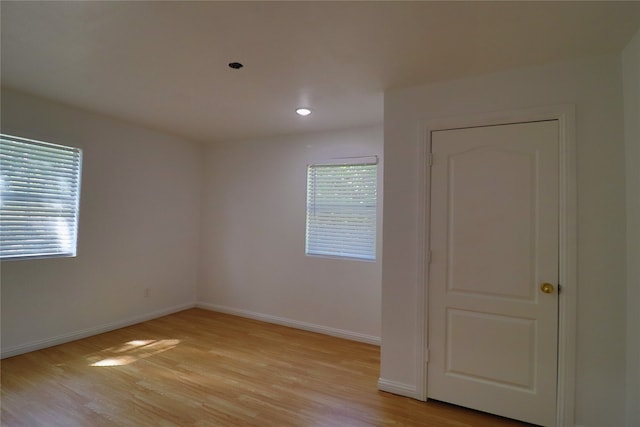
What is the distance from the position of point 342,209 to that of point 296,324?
1.62 metres

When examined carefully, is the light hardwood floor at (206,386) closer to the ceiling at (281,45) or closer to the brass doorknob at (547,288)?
the brass doorknob at (547,288)

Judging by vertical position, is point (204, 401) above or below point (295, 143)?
below

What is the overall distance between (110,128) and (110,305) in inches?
83.7

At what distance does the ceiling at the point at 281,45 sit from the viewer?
1760mm

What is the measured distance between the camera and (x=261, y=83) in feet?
8.91

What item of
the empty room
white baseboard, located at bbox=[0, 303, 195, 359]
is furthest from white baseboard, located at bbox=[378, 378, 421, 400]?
white baseboard, located at bbox=[0, 303, 195, 359]

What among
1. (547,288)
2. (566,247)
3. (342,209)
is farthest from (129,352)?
(566,247)

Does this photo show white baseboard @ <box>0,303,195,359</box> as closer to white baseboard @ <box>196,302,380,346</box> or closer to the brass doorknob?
white baseboard @ <box>196,302,380,346</box>

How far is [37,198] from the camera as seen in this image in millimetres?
3307

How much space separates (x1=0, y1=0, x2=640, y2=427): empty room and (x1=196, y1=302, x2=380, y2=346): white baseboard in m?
0.04

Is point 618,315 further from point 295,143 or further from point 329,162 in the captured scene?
point 295,143

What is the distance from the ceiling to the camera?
1760 mm

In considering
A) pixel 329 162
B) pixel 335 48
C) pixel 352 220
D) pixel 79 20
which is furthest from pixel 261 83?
pixel 352 220

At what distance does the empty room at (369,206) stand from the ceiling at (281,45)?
17 mm
